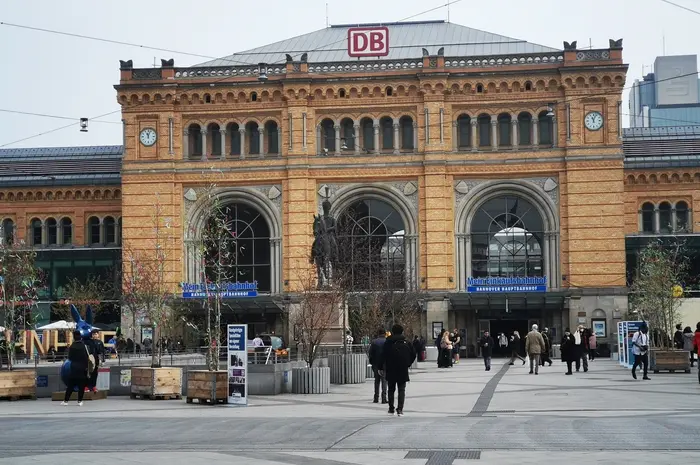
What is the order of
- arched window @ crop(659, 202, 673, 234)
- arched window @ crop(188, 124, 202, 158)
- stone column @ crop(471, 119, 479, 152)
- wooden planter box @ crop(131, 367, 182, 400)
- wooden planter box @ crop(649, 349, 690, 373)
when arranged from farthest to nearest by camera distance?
1. arched window @ crop(659, 202, 673, 234)
2. arched window @ crop(188, 124, 202, 158)
3. stone column @ crop(471, 119, 479, 152)
4. wooden planter box @ crop(649, 349, 690, 373)
5. wooden planter box @ crop(131, 367, 182, 400)

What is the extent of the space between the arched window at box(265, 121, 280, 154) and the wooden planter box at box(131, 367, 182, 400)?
36.4 m

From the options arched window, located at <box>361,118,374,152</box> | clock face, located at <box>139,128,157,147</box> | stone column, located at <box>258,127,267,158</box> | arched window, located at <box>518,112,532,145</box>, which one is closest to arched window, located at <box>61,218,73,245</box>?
clock face, located at <box>139,128,157,147</box>

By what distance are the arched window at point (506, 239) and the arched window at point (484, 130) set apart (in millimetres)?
3173

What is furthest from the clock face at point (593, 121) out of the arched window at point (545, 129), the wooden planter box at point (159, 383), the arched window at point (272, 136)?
the wooden planter box at point (159, 383)

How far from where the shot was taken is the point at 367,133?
64.8 metres

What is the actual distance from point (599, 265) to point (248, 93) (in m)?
21.4

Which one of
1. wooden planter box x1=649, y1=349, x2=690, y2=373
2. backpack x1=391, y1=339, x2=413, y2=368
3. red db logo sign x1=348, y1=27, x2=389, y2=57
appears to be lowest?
wooden planter box x1=649, y1=349, x2=690, y2=373

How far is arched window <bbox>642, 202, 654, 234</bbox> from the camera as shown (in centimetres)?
6806

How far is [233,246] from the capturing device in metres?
65.1

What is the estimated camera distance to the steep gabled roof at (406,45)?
6862 cm

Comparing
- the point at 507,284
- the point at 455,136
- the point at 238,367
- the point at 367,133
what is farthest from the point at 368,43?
the point at 238,367

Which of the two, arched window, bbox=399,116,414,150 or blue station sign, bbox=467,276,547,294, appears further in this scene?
arched window, bbox=399,116,414,150

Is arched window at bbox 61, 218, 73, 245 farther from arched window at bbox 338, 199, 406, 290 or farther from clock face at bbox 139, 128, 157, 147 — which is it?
arched window at bbox 338, 199, 406, 290

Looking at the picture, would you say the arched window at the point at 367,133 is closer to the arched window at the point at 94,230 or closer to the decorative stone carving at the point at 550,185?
the decorative stone carving at the point at 550,185
